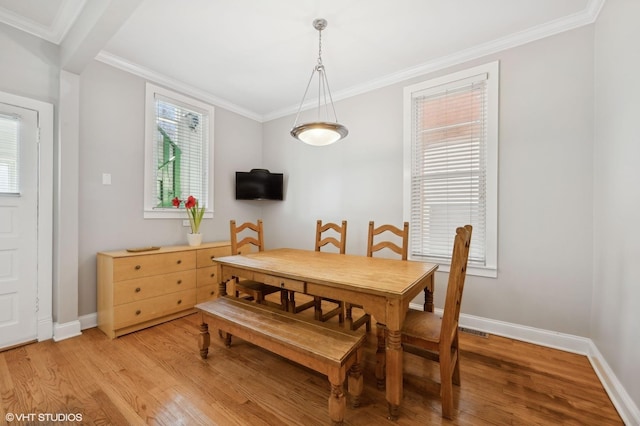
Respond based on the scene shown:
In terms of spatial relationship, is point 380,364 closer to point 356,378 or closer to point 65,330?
point 356,378

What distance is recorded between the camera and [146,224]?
306 centimetres

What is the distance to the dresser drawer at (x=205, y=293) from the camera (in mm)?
3037

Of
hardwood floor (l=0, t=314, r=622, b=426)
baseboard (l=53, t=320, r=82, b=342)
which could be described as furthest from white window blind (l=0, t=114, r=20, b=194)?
hardwood floor (l=0, t=314, r=622, b=426)

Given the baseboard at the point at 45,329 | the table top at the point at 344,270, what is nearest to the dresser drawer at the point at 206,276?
the table top at the point at 344,270

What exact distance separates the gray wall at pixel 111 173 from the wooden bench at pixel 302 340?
4.94ft

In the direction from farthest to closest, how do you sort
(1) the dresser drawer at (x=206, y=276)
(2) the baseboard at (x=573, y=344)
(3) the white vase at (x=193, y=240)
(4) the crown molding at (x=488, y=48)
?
(3) the white vase at (x=193, y=240), (1) the dresser drawer at (x=206, y=276), (4) the crown molding at (x=488, y=48), (2) the baseboard at (x=573, y=344)

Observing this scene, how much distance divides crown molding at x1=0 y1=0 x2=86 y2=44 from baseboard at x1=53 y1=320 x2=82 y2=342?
8.57ft

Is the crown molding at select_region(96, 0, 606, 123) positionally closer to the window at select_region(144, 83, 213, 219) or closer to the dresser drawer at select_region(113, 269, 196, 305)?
the window at select_region(144, 83, 213, 219)

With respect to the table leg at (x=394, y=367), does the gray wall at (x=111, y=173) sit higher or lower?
higher

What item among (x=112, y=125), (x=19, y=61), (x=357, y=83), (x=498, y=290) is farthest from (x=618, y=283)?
(x=19, y=61)

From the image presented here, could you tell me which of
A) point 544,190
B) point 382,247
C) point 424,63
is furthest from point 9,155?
point 544,190

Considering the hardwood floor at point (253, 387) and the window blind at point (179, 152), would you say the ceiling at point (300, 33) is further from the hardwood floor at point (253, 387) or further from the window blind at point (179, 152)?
the hardwood floor at point (253, 387)

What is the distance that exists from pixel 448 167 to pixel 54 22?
3888 millimetres

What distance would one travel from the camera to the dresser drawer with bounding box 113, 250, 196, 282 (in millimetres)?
2434
